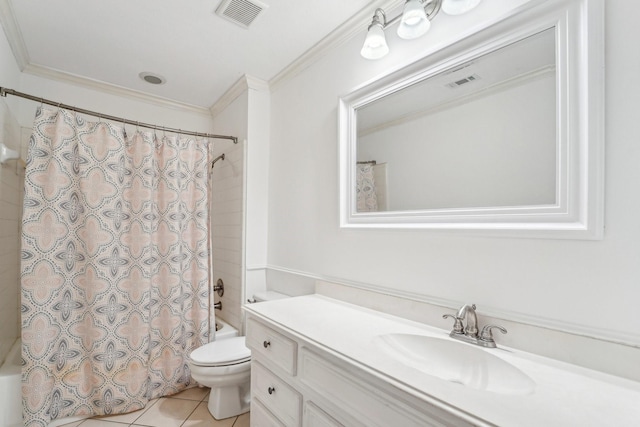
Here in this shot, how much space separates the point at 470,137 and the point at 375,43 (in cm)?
61

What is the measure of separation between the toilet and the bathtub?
2.83ft

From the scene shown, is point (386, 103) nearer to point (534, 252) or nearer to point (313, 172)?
point (313, 172)

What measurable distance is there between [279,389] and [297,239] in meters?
0.99

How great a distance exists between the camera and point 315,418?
1.08 meters

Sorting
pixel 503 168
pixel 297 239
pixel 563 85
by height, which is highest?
pixel 563 85

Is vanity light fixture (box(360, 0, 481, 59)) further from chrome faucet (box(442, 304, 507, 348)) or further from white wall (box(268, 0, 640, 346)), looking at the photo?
chrome faucet (box(442, 304, 507, 348))

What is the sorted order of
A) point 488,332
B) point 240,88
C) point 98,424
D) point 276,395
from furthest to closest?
point 240,88, point 98,424, point 276,395, point 488,332

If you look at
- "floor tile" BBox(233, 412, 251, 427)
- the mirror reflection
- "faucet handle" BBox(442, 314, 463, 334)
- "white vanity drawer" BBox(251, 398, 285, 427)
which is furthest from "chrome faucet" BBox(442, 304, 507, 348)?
"floor tile" BBox(233, 412, 251, 427)

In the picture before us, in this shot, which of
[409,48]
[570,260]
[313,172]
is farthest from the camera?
[313,172]

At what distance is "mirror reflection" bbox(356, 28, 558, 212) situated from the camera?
101cm

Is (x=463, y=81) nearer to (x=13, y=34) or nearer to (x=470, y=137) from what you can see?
(x=470, y=137)

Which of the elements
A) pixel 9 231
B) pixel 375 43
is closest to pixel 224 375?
pixel 9 231

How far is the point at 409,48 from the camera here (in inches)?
55.8

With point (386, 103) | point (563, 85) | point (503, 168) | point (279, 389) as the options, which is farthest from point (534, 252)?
point (279, 389)
